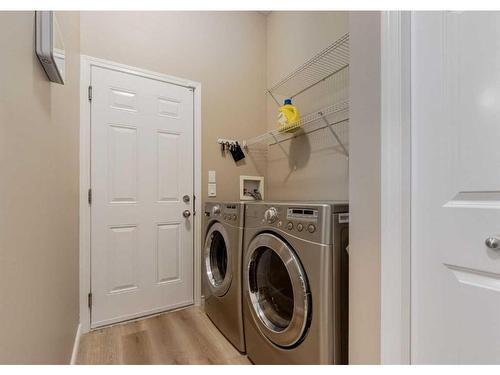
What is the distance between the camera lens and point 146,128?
2.01 metres

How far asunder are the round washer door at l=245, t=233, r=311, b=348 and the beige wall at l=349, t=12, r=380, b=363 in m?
0.22

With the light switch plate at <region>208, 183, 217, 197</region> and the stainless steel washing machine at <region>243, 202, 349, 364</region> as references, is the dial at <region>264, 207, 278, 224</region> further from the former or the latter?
the light switch plate at <region>208, 183, 217, 197</region>

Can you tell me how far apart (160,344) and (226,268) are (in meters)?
0.64

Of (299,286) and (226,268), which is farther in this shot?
(226,268)

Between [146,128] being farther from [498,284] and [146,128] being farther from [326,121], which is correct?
[498,284]

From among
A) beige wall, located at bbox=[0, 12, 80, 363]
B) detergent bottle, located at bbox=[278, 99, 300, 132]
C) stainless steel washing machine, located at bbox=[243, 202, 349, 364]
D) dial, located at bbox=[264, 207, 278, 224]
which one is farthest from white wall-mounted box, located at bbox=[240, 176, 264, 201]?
beige wall, located at bbox=[0, 12, 80, 363]

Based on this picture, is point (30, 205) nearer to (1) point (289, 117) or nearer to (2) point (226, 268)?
(2) point (226, 268)

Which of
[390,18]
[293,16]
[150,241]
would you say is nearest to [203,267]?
[150,241]

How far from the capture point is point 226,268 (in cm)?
172

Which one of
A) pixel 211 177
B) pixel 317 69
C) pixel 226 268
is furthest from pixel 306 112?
pixel 226 268

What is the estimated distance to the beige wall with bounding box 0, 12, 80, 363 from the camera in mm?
593

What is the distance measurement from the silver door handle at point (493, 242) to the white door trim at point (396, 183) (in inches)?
7.8

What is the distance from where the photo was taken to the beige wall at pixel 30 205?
1.94 feet

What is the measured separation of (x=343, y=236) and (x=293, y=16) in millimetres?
2117
